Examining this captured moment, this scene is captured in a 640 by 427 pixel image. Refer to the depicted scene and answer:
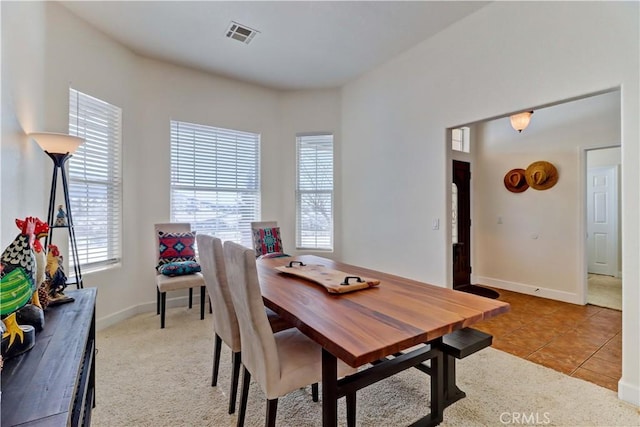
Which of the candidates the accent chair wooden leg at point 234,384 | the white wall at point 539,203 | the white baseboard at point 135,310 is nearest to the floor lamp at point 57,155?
the white baseboard at point 135,310

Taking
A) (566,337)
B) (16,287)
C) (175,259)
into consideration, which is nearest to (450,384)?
(566,337)

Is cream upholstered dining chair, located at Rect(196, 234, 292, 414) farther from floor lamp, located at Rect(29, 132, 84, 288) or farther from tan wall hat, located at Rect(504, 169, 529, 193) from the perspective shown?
tan wall hat, located at Rect(504, 169, 529, 193)

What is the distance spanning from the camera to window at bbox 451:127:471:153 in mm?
4746

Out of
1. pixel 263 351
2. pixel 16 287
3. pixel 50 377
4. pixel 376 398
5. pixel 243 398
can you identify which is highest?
pixel 16 287

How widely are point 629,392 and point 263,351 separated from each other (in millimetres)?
2350

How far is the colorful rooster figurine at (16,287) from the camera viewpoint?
3.17ft

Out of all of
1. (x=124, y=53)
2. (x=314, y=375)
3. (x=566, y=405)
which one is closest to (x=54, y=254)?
(x=314, y=375)

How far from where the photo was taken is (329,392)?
1.23 m

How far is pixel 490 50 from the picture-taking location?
270 cm

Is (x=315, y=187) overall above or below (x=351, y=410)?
above

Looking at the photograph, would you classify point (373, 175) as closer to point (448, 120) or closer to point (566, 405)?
point (448, 120)

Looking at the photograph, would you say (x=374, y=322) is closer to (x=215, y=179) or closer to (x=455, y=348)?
(x=455, y=348)

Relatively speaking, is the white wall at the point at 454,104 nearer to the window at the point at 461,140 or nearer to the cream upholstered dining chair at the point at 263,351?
the window at the point at 461,140

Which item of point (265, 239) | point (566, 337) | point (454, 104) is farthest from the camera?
point (265, 239)
